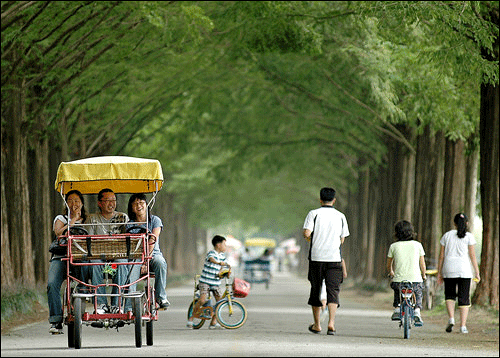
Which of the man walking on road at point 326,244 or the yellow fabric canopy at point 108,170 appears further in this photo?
the man walking on road at point 326,244

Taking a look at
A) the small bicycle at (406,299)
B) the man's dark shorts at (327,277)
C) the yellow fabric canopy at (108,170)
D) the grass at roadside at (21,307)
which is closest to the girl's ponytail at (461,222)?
the small bicycle at (406,299)

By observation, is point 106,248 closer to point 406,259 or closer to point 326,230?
point 326,230

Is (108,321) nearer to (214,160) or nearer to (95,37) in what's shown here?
(95,37)

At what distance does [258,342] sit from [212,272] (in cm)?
205

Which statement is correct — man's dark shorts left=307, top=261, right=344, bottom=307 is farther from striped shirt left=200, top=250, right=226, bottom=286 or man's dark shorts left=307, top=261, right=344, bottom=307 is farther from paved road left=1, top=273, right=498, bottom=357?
striped shirt left=200, top=250, right=226, bottom=286

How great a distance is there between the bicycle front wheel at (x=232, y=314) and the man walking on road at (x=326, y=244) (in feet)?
7.21

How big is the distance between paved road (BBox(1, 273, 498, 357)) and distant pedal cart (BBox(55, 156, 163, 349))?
151 cm

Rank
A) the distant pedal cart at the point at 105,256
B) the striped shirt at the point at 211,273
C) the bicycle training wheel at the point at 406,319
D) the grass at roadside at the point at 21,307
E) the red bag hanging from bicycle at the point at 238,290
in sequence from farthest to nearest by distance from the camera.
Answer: the grass at roadside at the point at 21,307 < the striped shirt at the point at 211,273 < the red bag hanging from bicycle at the point at 238,290 < the bicycle training wheel at the point at 406,319 < the distant pedal cart at the point at 105,256

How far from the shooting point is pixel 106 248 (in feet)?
41.0

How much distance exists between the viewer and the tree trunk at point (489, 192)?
70.7ft

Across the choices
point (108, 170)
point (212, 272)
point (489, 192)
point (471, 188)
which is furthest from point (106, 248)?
point (471, 188)

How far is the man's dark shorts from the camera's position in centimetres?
1609

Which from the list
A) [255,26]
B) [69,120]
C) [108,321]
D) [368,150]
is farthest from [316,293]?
[368,150]

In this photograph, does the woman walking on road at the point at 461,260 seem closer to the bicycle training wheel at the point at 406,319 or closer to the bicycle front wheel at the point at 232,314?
the bicycle training wheel at the point at 406,319
